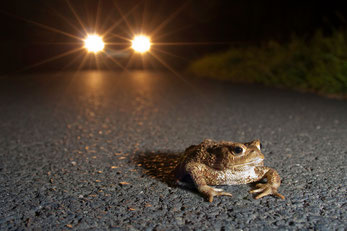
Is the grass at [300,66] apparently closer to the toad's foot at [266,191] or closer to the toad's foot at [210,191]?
the toad's foot at [266,191]

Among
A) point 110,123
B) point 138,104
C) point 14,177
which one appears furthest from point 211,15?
point 14,177

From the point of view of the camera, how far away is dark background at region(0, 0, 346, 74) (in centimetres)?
1873

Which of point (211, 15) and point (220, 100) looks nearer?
point (220, 100)

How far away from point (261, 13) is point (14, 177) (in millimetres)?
21971

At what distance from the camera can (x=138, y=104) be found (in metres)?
8.13

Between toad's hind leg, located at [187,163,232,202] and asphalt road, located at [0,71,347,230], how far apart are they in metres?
0.08

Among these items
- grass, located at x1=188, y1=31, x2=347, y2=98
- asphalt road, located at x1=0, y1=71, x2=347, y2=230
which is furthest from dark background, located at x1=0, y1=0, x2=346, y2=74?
asphalt road, located at x1=0, y1=71, x2=347, y2=230

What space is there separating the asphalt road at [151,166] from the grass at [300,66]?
6.83 feet

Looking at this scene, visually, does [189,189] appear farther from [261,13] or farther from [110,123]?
[261,13]

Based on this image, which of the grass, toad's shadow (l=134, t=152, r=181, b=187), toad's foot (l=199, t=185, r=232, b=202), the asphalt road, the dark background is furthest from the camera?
the dark background

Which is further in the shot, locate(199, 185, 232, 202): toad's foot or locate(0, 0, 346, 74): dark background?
locate(0, 0, 346, 74): dark background

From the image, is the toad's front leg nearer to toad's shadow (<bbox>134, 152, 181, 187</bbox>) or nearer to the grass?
toad's shadow (<bbox>134, 152, 181, 187</bbox>)

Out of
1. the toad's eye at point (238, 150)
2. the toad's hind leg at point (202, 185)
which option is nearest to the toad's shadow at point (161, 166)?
the toad's hind leg at point (202, 185)

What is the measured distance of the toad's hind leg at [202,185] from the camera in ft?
8.73
